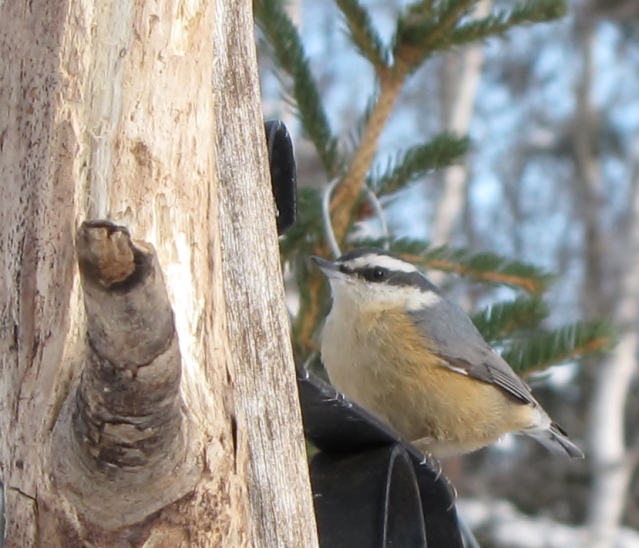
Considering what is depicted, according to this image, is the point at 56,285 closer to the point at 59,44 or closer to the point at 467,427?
the point at 59,44

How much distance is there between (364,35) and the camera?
2.41m

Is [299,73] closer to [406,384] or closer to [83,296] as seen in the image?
[406,384]

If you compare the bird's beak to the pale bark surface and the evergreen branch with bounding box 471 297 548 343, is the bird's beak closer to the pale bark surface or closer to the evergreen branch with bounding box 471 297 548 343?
the evergreen branch with bounding box 471 297 548 343

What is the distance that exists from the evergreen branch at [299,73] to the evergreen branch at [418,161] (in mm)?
119

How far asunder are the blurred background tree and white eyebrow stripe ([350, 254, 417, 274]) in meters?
0.05

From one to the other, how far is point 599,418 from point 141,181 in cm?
748

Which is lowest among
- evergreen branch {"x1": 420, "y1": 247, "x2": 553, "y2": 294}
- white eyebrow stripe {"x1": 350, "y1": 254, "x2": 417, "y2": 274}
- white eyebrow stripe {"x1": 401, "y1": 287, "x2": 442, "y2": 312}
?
white eyebrow stripe {"x1": 401, "y1": 287, "x2": 442, "y2": 312}

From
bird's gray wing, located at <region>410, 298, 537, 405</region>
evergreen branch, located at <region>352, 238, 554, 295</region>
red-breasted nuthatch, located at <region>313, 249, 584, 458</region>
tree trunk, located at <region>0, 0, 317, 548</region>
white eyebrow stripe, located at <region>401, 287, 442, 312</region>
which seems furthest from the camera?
white eyebrow stripe, located at <region>401, 287, 442, 312</region>

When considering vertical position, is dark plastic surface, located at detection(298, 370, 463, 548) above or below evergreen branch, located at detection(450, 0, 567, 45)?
below

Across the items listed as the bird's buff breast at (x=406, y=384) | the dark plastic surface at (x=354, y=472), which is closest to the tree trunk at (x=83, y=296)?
the dark plastic surface at (x=354, y=472)

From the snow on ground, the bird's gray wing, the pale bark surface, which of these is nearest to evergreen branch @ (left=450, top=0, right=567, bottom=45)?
the bird's gray wing

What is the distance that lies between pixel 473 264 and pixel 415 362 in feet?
1.30

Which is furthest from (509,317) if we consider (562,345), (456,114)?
(456,114)

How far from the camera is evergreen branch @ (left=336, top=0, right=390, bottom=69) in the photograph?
2.37m
